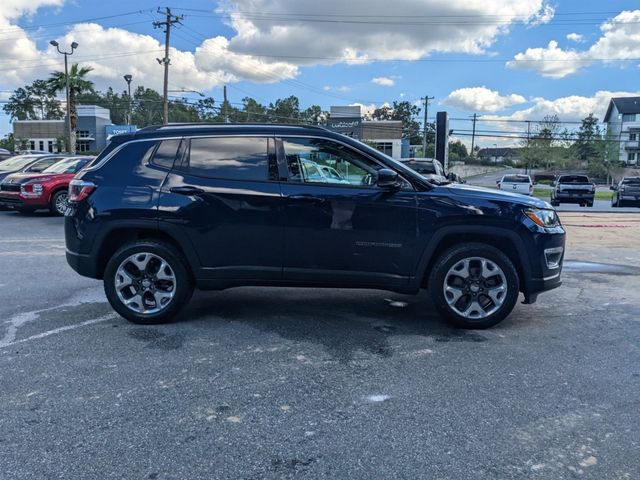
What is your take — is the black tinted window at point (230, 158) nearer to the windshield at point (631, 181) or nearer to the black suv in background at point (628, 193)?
the black suv in background at point (628, 193)

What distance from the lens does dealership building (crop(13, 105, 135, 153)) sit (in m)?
74.4

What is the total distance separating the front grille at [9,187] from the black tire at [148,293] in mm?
10173

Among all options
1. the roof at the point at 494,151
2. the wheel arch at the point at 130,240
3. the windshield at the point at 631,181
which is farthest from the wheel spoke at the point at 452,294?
the roof at the point at 494,151

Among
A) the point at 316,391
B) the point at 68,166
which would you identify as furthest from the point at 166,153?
the point at 68,166

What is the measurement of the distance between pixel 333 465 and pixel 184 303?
8.85 feet

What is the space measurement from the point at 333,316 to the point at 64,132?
3175 inches

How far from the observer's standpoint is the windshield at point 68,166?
46.1 feet

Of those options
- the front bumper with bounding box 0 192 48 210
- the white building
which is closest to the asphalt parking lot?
the front bumper with bounding box 0 192 48 210

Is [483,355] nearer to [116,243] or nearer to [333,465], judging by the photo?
[333,465]

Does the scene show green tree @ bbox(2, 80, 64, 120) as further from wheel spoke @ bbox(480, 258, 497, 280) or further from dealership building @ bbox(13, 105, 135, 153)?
wheel spoke @ bbox(480, 258, 497, 280)

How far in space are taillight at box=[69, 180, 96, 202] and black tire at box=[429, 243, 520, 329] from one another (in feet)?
10.9

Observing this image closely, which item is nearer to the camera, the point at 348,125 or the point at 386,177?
the point at 386,177

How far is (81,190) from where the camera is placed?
504 cm

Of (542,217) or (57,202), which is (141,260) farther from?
(57,202)
